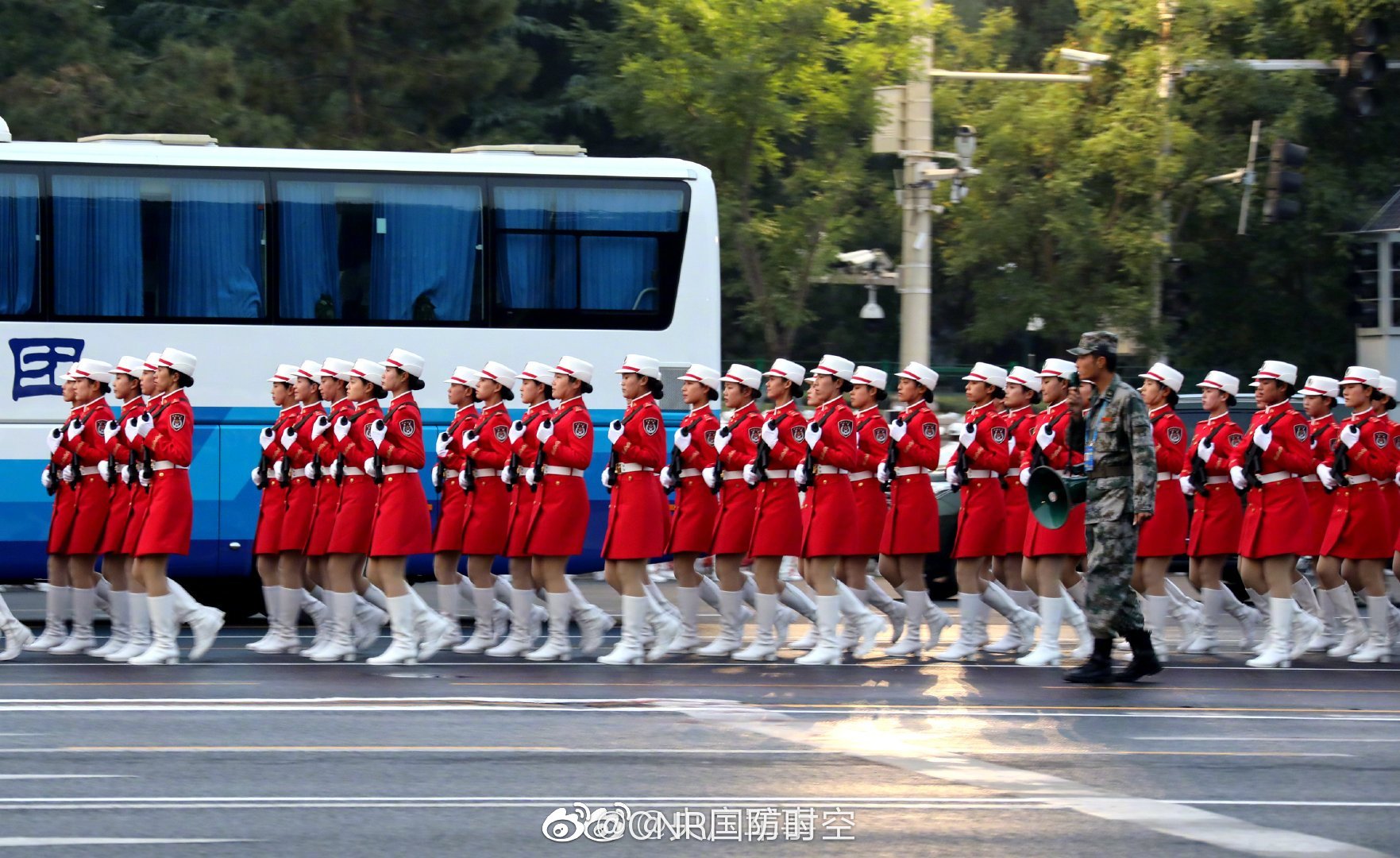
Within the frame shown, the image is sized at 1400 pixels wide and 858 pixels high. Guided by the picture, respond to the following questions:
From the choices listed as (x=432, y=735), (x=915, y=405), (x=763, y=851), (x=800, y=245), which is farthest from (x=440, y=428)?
(x=800, y=245)

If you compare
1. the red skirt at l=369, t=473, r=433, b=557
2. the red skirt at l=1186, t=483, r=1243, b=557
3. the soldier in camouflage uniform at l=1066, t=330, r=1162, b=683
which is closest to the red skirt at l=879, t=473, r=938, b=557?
the soldier in camouflage uniform at l=1066, t=330, r=1162, b=683

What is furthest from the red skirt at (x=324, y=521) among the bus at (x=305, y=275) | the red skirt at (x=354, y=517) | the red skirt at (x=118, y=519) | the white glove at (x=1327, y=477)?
the white glove at (x=1327, y=477)

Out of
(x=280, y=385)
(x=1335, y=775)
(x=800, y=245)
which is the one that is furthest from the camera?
(x=800, y=245)

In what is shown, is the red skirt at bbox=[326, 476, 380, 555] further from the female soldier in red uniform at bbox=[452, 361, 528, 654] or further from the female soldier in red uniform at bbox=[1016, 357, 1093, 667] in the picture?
the female soldier in red uniform at bbox=[1016, 357, 1093, 667]

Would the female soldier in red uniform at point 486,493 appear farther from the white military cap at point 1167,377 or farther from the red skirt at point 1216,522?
the red skirt at point 1216,522

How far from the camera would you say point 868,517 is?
13.1 m

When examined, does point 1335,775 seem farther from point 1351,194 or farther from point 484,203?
point 1351,194

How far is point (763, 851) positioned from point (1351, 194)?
2599 cm

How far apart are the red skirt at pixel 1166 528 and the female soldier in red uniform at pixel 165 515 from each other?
5.55 meters

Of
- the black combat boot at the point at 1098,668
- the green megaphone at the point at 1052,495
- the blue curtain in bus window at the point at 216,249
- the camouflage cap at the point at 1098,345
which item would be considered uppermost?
the blue curtain in bus window at the point at 216,249

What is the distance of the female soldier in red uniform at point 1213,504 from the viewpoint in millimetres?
13445

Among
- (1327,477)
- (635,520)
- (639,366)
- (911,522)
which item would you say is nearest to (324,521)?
(635,520)

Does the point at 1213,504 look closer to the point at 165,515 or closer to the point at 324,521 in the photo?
the point at 324,521

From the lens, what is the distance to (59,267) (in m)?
15.6
